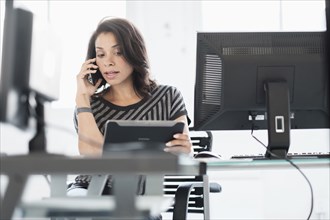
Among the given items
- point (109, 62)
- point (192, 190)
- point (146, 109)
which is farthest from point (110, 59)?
point (192, 190)

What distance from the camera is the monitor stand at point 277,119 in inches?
64.3

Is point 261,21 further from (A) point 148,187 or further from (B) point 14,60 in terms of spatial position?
(B) point 14,60

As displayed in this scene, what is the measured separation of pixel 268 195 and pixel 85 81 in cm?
162

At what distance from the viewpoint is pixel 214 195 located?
3.30m

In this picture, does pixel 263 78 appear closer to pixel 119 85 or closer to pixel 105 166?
pixel 119 85

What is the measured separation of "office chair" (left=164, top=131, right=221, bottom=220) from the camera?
1.74 m

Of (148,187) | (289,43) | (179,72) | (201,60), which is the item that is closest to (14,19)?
(148,187)

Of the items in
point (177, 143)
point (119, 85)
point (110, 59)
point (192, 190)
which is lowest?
point (192, 190)

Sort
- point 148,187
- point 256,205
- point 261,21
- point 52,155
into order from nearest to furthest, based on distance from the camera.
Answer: point 52,155 < point 148,187 < point 256,205 < point 261,21

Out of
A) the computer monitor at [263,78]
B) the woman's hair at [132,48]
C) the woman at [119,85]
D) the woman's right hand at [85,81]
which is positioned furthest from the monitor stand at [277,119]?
the woman's right hand at [85,81]

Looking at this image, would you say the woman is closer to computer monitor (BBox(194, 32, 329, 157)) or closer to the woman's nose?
the woman's nose

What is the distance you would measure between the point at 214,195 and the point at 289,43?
1782mm

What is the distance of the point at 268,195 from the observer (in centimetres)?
332

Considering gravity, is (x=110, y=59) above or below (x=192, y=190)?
above
